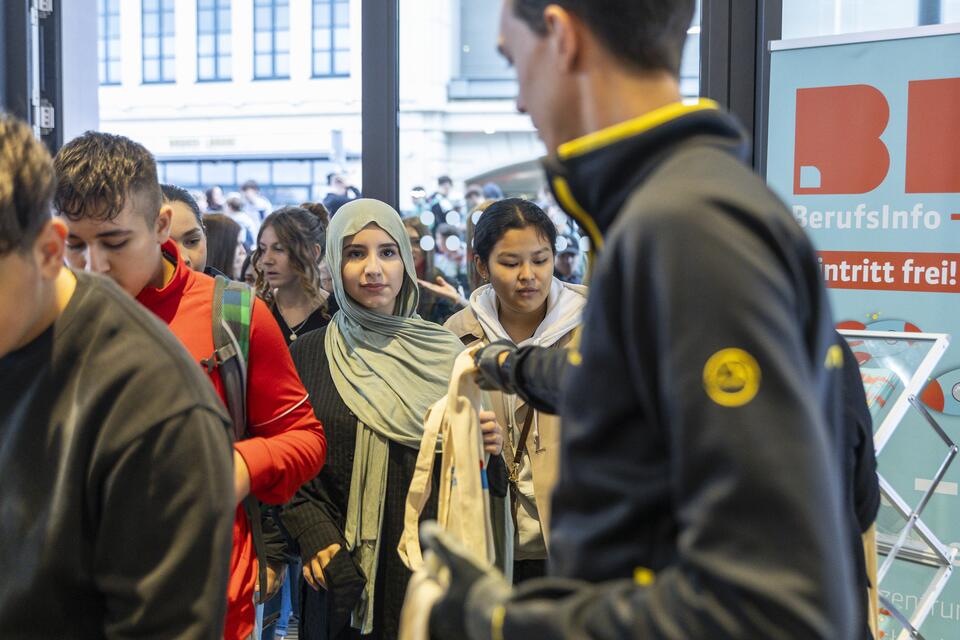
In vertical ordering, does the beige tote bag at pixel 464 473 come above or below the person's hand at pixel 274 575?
above

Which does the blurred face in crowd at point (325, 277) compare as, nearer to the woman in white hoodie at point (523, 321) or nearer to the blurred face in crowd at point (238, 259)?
the blurred face in crowd at point (238, 259)

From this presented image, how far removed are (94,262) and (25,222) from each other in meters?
0.84

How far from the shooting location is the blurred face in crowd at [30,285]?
40.5 inches

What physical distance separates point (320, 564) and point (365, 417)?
429 mm

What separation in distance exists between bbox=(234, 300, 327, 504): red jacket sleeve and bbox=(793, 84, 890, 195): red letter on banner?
6.91 feet

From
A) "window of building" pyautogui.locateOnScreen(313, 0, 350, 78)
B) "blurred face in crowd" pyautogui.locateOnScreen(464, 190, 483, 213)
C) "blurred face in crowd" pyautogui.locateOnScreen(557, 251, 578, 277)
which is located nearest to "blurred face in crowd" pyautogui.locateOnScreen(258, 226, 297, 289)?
"blurred face in crowd" pyautogui.locateOnScreen(464, 190, 483, 213)

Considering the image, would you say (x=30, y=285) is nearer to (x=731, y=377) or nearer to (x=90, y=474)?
(x=90, y=474)

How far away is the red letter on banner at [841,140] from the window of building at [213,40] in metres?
3.33

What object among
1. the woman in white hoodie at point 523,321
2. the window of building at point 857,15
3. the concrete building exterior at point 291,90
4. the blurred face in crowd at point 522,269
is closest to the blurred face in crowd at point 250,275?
the concrete building exterior at point 291,90

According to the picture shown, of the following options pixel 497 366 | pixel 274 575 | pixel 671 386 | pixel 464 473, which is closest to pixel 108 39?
pixel 274 575

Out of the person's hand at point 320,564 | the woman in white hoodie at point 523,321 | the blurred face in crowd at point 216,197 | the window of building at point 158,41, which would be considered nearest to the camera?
the person's hand at point 320,564

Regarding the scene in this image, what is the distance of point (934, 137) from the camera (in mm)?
3164

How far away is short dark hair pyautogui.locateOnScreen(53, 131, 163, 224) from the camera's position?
1.79 m

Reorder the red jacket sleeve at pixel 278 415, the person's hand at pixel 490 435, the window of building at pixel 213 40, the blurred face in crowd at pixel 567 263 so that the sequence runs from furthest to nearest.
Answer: the window of building at pixel 213 40 < the blurred face in crowd at pixel 567 263 < the person's hand at pixel 490 435 < the red jacket sleeve at pixel 278 415
